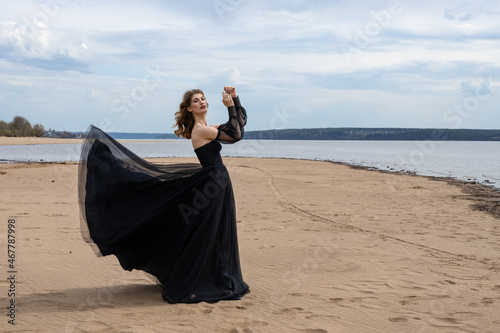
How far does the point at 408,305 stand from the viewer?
549cm

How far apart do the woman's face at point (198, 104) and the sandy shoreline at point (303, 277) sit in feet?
6.96

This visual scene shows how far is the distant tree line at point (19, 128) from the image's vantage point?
4102 inches

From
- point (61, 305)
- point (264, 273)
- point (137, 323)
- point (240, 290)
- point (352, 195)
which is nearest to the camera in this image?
point (137, 323)

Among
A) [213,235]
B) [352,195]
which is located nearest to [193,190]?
[213,235]

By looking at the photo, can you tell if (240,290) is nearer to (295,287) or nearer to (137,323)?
(295,287)

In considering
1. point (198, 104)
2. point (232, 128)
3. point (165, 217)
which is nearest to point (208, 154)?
point (232, 128)

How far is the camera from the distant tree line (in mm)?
104181

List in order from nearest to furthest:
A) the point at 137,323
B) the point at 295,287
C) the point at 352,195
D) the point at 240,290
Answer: the point at 137,323
the point at 240,290
the point at 295,287
the point at 352,195

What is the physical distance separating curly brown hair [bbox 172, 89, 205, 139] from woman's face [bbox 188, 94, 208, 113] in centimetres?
5

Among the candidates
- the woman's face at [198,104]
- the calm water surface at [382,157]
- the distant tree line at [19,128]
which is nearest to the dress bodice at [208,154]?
the woman's face at [198,104]

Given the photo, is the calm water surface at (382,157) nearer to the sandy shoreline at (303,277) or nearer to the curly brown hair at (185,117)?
the sandy shoreline at (303,277)

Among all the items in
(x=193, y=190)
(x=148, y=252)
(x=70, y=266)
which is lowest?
(x=70, y=266)

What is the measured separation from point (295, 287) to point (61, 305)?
266 centimetres

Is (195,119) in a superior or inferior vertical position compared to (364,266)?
superior
